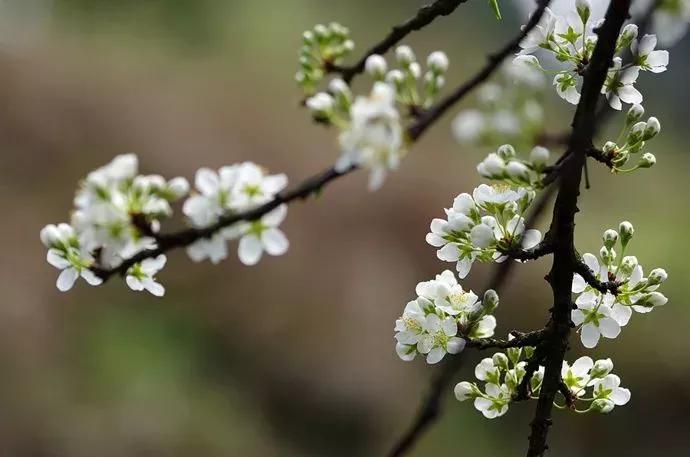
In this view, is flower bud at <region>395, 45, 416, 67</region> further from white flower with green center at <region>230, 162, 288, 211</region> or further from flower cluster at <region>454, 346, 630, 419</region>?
flower cluster at <region>454, 346, 630, 419</region>

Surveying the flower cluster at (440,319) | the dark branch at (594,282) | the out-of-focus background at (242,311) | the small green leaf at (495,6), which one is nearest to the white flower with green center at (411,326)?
the flower cluster at (440,319)

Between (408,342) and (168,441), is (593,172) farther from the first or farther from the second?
(408,342)

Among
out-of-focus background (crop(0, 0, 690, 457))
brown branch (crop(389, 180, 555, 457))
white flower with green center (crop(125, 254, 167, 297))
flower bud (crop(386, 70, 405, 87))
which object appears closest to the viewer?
brown branch (crop(389, 180, 555, 457))

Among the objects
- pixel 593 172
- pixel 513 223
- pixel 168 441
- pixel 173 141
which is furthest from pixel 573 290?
pixel 593 172

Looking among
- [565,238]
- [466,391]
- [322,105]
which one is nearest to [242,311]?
[466,391]

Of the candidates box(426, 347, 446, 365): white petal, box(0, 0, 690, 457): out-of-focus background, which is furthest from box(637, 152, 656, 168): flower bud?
box(0, 0, 690, 457): out-of-focus background

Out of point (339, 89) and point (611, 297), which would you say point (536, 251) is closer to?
point (611, 297)

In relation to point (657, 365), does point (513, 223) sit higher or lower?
lower
